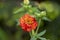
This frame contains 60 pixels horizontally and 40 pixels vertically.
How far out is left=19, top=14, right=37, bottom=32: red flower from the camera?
103 centimetres

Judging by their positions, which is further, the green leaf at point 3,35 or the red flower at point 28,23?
the green leaf at point 3,35

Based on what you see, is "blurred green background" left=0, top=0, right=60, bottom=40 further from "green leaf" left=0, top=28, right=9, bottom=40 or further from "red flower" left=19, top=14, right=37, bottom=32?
"red flower" left=19, top=14, right=37, bottom=32

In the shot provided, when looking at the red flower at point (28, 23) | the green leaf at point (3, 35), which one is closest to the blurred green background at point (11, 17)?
the green leaf at point (3, 35)

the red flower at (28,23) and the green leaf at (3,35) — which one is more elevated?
the red flower at (28,23)

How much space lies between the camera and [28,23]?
1.05 metres

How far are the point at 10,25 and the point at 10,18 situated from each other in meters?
0.06

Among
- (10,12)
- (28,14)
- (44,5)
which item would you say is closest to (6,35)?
(10,12)

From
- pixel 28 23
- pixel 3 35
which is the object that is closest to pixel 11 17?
pixel 3 35

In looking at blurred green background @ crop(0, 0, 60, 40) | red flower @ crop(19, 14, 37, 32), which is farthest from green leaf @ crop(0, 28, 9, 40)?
red flower @ crop(19, 14, 37, 32)

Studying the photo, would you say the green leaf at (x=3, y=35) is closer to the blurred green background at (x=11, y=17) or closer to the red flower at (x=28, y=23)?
the blurred green background at (x=11, y=17)

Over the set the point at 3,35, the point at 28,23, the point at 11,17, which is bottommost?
the point at 3,35

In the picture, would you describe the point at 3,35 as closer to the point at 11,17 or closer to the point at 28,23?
the point at 11,17

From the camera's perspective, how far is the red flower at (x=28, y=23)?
1.03 metres

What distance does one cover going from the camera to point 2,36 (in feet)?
6.12
